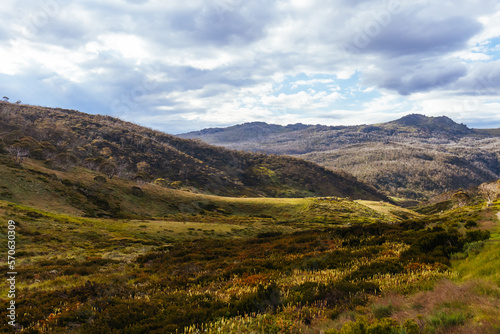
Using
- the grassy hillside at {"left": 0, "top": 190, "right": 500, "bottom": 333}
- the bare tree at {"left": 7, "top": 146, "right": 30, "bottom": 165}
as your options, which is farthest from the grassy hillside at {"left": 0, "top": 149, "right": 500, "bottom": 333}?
the bare tree at {"left": 7, "top": 146, "right": 30, "bottom": 165}

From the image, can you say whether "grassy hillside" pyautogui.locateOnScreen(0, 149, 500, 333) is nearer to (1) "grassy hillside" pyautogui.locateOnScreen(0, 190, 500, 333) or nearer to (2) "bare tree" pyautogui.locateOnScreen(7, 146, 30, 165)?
(1) "grassy hillside" pyautogui.locateOnScreen(0, 190, 500, 333)

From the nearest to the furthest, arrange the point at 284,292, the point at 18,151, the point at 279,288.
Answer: the point at 284,292
the point at 279,288
the point at 18,151

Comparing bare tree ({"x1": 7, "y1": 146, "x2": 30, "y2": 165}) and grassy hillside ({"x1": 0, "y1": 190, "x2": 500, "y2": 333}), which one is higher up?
bare tree ({"x1": 7, "y1": 146, "x2": 30, "y2": 165})

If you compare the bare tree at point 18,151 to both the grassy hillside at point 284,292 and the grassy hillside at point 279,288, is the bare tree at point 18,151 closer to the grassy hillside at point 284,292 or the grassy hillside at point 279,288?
the grassy hillside at point 279,288

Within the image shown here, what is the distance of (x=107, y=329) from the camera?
9.77m

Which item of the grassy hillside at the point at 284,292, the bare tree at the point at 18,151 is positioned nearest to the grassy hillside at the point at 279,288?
the grassy hillside at the point at 284,292

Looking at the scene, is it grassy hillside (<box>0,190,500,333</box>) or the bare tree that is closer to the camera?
grassy hillside (<box>0,190,500,333</box>)

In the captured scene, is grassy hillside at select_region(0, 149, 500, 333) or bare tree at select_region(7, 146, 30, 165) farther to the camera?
bare tree at select_region(7, 146, 30, 165)

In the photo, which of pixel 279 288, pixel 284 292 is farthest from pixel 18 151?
pixel 284 292

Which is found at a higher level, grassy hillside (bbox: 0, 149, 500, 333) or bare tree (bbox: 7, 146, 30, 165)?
bare tree (bbox: 7, 146, 30, 165)

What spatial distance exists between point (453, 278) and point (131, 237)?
144 feet

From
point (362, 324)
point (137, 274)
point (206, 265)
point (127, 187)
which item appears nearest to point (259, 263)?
point (206, 265)

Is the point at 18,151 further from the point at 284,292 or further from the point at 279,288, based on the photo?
Result: the point at 284,292

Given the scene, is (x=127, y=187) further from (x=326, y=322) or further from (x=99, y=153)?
(x=99, y=153)
